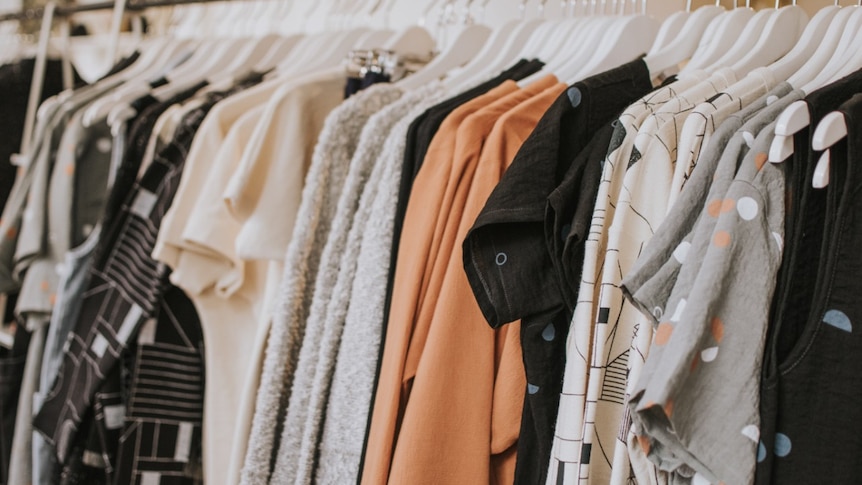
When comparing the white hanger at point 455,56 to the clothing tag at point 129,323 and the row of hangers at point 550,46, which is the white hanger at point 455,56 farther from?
the clothing tag at point 129,323

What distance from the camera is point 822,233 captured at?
55 centimetres

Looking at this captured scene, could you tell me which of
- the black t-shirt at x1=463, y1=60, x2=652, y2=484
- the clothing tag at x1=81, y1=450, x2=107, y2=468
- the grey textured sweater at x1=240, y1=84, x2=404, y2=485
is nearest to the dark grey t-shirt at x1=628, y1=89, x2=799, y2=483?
the black t-shirt at x1=463, y1=60, x2=652, y2=484

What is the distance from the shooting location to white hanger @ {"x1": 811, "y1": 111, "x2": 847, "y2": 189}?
20.9 inches

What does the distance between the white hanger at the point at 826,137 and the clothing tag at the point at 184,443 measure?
0.86 m

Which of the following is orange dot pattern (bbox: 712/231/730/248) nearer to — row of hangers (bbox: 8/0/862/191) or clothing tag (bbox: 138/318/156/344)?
row of hangers (bbox: 8/0/862/191)

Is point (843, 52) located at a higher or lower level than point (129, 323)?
higher

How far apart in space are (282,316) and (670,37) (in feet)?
1.76

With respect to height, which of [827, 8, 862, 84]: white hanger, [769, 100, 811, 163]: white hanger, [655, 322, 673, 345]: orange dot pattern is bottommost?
[655, 322, 673, 345]: orange dot pattern

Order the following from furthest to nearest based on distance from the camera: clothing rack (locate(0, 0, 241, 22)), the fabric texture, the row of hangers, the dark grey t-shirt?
clothing rack (locate(0, 0, 241, 22)), the row of hangers, the fabric texture, the dark grey t-shirt

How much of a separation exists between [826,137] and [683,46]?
0.35 m

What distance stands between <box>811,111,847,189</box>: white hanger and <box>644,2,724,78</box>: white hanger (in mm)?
306

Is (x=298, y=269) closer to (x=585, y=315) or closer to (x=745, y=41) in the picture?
(x=585, y=315)

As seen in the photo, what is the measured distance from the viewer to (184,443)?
1.08 metres

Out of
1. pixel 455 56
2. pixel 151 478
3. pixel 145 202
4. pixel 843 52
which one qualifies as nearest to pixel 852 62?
pixel 843 52
